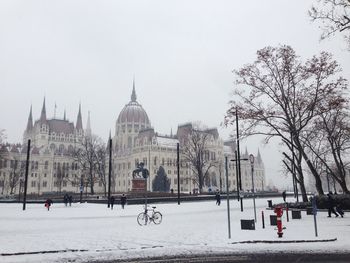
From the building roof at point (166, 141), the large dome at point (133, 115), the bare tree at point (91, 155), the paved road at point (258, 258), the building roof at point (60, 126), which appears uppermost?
the large dome at point (133, 115)

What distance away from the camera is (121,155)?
140 metres

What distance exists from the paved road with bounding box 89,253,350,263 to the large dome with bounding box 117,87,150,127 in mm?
141841

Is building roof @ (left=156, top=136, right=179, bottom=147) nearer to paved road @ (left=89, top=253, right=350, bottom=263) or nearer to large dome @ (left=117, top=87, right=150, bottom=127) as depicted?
large dome @ (left=117, top=87, right=150, bottom=127)

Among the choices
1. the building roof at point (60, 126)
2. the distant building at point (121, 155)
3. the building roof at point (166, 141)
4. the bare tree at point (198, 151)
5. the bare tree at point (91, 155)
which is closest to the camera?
the bare tree at point (91, 155)

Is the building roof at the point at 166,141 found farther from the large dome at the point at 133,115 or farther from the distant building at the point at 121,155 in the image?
the large dome at the point at 133,115

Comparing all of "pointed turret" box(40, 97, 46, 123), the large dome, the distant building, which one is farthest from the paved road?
"pointed turret" box(40, 97, 46, 123)

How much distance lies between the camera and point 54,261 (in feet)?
31.1

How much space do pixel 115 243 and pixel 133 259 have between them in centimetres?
311

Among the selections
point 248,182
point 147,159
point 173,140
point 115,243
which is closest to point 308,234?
point 115,243

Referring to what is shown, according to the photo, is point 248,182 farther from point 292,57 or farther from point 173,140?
point 292,57

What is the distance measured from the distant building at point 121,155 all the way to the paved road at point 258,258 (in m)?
91.8

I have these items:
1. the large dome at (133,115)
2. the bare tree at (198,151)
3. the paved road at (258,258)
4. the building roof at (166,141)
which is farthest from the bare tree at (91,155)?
the large dome at (133,115)

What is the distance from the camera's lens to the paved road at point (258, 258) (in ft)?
30.7

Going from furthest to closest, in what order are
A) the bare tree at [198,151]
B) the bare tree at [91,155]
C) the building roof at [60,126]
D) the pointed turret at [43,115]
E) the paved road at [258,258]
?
the building roof at [60,126] → the pointed turret at [43,115] → the bare tree at [198,151] → the bare tree at [91,155] → the paved road at [258,258]
